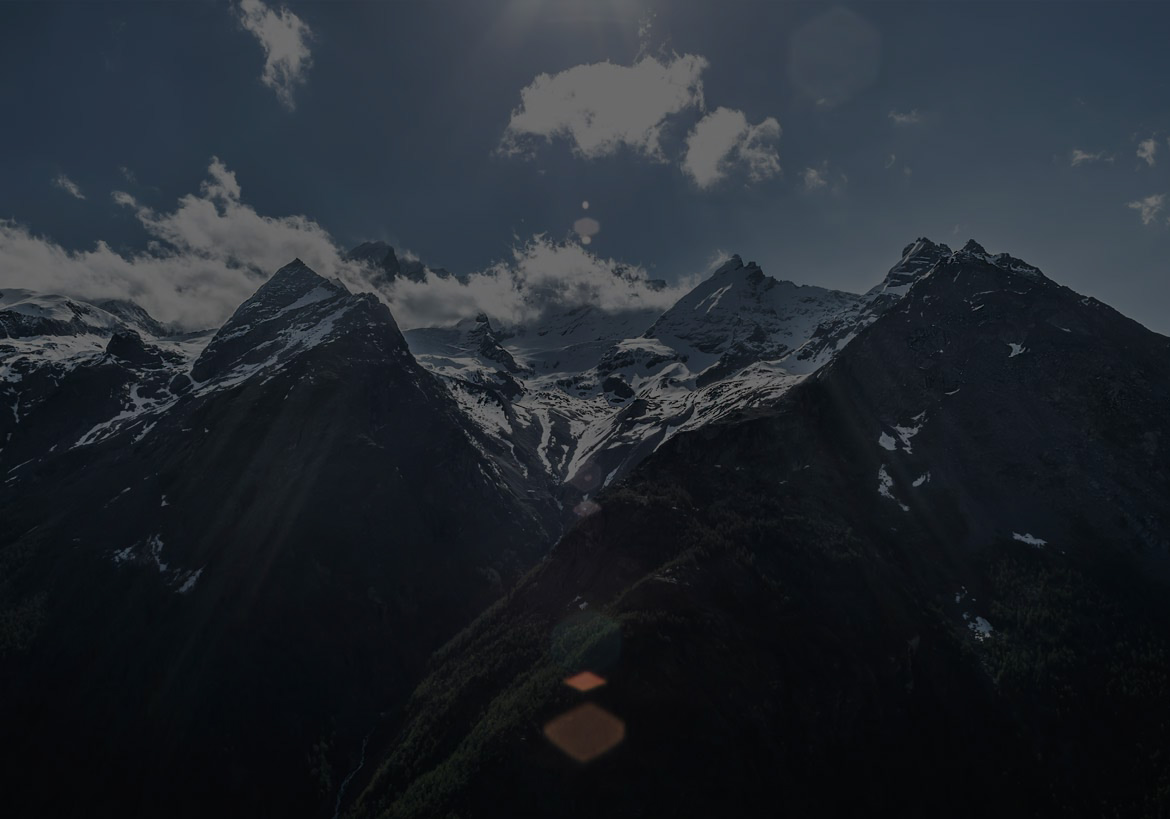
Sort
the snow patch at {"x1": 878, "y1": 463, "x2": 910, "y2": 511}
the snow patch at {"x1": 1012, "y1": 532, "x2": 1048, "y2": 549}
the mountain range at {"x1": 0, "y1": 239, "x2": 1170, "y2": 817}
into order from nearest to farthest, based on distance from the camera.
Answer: the mountain range at {"x1": 0, "y1": 239, "x2": 1170, "y2": 817} → the snow patch at {"x1": 1012, "y1": 532, "x2": 1048, "y2": 549} → the snow patch at {"x1": 878, "y1": 463, "x2": 910, "y2": 511}

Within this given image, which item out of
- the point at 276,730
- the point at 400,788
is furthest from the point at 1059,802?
the point at 276,730

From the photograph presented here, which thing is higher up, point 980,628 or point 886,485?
point 886,485

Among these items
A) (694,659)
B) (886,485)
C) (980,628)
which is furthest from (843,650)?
(886,485)

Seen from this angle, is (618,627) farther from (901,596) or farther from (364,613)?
(364,613)

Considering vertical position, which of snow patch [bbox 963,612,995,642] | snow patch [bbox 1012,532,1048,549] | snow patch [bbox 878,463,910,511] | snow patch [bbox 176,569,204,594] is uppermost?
snow patch [bbox 176,569,204,594]

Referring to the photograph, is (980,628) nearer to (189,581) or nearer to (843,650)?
(843,650)

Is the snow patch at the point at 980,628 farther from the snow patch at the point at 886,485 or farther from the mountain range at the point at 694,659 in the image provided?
the snow patch at the point at 886,485

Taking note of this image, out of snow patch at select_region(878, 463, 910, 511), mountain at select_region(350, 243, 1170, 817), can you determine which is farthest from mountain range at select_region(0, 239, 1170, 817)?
snow patch at select_region(878, 463, 910, 511)

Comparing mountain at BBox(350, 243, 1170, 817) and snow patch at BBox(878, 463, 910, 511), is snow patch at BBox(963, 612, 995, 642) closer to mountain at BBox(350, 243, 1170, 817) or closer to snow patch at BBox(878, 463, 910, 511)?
mountain at BBox(350, 243, 1170, 817)
